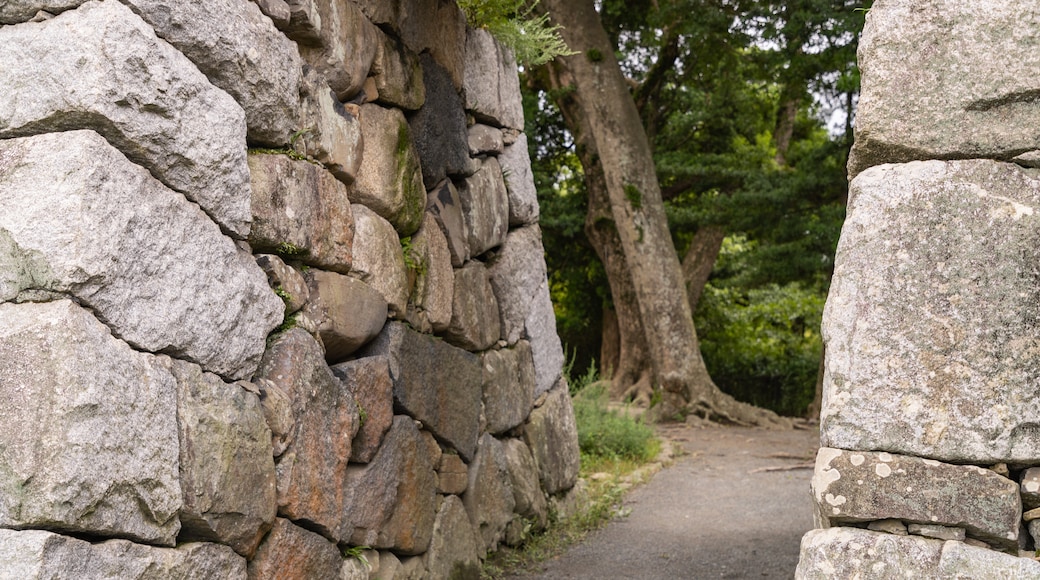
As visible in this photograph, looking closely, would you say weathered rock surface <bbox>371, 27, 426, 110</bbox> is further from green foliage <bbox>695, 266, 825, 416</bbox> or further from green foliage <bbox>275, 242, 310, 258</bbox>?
green foliage <bbox>695, 266, 825, 416</bbox>

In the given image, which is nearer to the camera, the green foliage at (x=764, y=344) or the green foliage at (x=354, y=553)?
the green foliage at (x=354, y=553)

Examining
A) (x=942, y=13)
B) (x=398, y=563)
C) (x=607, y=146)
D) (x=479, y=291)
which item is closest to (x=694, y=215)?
(x=607, y=146)

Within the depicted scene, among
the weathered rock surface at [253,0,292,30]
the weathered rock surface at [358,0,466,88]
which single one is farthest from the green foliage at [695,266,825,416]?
the weathered rock surface at [253,0,292,30]

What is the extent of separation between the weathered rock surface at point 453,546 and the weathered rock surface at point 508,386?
689 millimetres

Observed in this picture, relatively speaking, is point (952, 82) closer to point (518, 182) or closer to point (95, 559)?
point (95, 559)

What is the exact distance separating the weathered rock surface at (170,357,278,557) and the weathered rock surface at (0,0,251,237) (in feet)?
2.04

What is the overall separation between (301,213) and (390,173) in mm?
942

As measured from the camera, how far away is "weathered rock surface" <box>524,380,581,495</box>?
6.45m

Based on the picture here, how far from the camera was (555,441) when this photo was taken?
6.73 metres

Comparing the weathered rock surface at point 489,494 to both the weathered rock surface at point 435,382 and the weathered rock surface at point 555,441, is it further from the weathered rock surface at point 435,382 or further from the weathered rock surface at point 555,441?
the weathered rock surface at point 555,441

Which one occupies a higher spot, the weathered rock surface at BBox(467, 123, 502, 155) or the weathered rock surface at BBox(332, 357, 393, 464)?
the weathered rock surface at BBox(467, 123, 502, 155)

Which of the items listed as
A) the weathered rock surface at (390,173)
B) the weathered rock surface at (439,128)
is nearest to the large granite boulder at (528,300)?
the weathered rock surface at (439,128)

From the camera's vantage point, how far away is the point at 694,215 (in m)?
12.5

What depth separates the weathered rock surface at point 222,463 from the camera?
294cm
